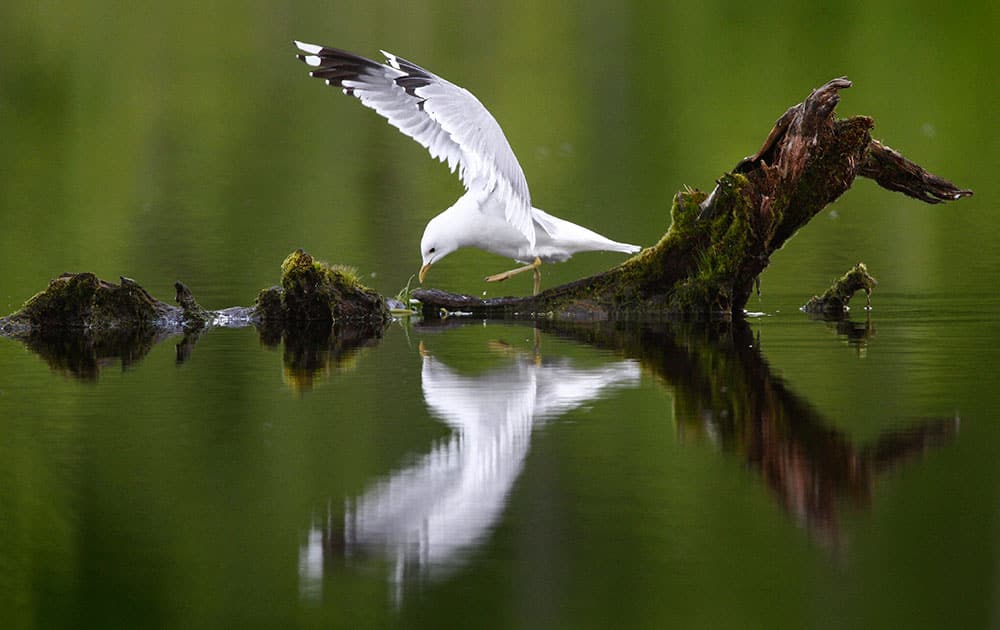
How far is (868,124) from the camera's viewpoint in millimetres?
11336

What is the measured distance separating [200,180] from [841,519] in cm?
1941

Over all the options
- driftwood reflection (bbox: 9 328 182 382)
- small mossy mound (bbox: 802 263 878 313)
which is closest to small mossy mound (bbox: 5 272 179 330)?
driftwood reflection (bbox: 9 328 182 382)

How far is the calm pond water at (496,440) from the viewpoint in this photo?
19.1ft

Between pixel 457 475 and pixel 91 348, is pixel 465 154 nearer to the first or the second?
pixel 91 348

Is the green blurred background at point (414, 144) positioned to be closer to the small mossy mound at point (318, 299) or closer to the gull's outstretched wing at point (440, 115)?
the small mossy mound at point (318, 299)

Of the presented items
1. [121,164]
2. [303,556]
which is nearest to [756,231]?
[303,556]

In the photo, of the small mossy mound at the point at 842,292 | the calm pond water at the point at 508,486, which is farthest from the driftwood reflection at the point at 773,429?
the small mossy mound at the point at 842,292

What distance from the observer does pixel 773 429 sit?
26.9 ft

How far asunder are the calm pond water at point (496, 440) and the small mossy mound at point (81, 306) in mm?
670

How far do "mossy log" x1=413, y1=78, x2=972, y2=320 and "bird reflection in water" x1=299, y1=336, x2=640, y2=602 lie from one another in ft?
5.96

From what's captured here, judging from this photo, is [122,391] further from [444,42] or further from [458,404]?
[444,42]

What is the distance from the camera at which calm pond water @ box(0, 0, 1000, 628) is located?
582 centimetres

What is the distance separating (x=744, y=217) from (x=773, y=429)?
12.0 ft

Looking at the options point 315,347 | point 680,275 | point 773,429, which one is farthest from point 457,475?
point 680,275
